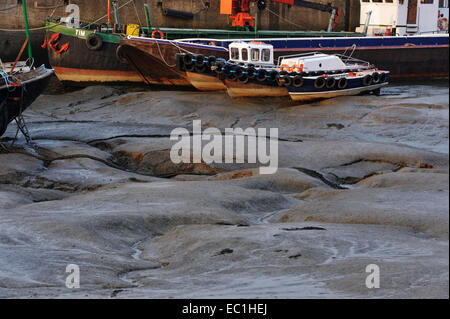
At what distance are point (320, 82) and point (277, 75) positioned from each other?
1.31 metres

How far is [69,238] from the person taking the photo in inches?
328

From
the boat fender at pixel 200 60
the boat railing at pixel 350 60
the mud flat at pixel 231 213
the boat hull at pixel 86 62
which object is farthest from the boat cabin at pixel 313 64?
the boat hull at pixel 86 62

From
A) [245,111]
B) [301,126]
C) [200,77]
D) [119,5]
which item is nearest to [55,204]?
[301,126]

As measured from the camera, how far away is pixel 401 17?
1128 inches

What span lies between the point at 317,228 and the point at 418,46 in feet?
68.6

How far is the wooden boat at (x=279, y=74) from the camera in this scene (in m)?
21.9

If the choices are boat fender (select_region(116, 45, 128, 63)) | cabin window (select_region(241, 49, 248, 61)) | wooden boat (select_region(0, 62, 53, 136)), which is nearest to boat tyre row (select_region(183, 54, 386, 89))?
cabin window (select_region(241, 49, 248, 61))

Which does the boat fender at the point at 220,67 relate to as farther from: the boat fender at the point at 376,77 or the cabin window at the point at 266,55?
the boat fender at the point at 376,77

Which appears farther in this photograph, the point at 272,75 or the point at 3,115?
the point at 272,75

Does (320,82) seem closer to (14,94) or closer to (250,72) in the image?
(250,72)

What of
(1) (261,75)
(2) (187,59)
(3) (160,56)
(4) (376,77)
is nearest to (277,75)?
(1) (261,75)

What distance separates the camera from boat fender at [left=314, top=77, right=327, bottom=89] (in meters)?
21.8

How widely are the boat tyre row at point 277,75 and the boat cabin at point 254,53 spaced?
59 centimetres

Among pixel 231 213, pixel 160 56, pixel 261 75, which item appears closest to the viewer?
pixel 231 213
